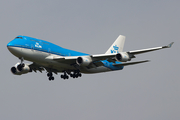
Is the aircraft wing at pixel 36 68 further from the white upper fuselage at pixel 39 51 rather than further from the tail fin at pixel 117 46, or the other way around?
the tail fin at pixel 117 46

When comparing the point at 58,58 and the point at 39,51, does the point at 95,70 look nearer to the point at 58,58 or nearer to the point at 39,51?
the point at 58,58

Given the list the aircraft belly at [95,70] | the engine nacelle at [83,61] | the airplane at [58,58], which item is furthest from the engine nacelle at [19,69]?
the engine nacelle at [83,61]

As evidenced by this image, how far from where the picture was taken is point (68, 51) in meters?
46.7

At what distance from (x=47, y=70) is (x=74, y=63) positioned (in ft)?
20.3

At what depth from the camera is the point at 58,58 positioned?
141 feet

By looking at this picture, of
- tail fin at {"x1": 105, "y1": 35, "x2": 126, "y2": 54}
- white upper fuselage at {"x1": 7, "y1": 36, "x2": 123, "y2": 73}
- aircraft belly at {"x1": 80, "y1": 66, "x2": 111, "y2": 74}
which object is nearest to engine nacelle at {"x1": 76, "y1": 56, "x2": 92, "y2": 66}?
white upper fuselage at {"x1": 7, "y1": 36, "x2": 123, "y2": 73}

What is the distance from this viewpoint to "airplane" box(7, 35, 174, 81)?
41.0 metres

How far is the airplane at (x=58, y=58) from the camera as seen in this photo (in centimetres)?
4100

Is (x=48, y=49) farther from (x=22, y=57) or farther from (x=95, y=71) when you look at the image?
(x=95, y=71)

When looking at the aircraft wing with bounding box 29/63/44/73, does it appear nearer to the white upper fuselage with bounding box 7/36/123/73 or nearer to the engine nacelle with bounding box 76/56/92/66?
the white upper fuselage with bounding box 7/36/123/73

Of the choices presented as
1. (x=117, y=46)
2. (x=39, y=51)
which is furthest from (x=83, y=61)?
(x=117, y=46)

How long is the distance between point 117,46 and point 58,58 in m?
17.3

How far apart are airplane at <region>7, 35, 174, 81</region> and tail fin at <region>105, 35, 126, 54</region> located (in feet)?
15.7

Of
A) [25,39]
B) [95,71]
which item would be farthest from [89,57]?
[25,39]
